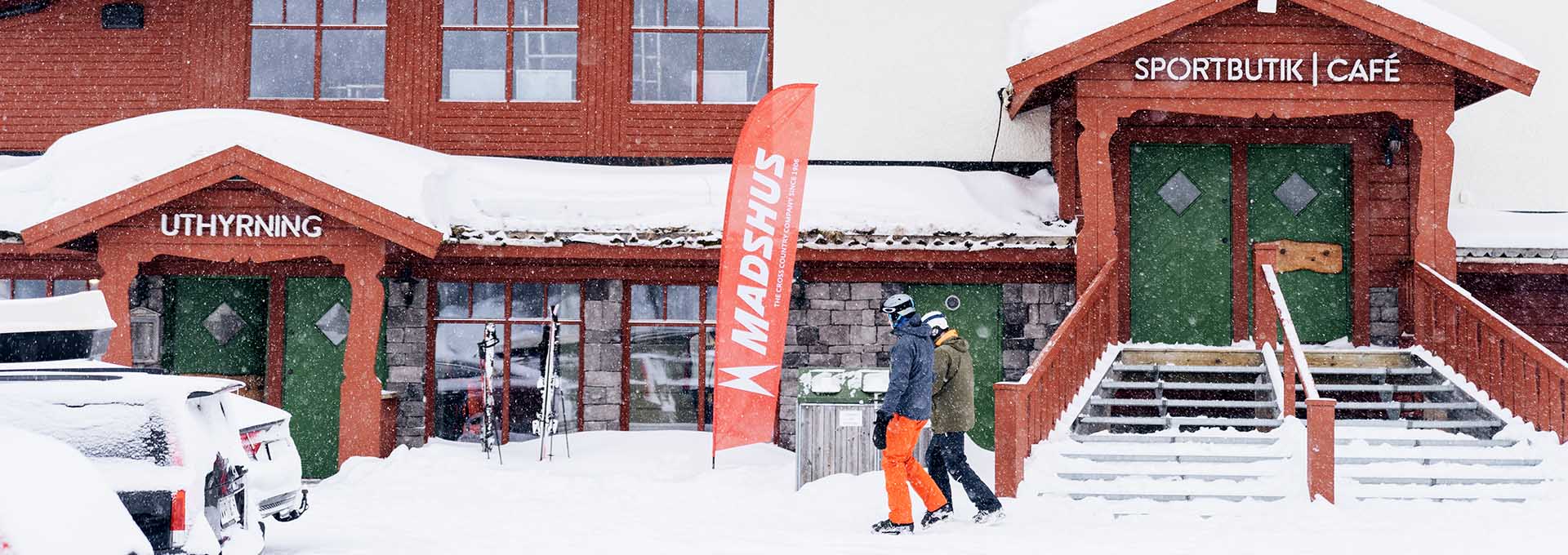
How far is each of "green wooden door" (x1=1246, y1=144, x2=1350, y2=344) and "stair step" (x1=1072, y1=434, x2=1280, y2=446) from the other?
11.1 feet

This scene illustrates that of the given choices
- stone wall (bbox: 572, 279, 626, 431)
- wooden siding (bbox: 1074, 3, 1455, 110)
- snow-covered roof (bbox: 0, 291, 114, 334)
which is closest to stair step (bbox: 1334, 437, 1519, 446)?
wooden siding (bbox: 1074, 3, 1455, 110)

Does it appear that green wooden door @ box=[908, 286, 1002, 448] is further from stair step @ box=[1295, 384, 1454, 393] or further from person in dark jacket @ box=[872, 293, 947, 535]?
person in dark jacket @ box=[872, 293, 947, 535]

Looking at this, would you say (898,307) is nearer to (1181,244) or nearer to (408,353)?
(1181,244)

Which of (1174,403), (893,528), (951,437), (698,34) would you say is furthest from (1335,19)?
(893,528)

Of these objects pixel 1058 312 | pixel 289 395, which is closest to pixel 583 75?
pixel 289 395

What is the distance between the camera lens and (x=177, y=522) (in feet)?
20.0

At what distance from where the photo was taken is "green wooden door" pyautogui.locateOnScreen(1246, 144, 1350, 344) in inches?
537

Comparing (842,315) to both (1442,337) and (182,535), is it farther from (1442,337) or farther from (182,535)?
(182,535)

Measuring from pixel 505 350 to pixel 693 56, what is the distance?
3.62 meters

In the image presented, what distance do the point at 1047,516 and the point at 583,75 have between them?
7.92 meters

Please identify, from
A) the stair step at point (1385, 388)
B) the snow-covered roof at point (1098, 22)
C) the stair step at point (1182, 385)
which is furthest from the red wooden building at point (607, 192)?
the stair step at point (1182, 385)

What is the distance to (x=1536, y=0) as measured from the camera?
1541 cm

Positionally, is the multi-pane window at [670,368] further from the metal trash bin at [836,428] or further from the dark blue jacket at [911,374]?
the dark blue jacket at [911,374]

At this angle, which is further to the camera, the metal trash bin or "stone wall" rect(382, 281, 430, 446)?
"stone wall" rect(382, 281, 430, 446)
